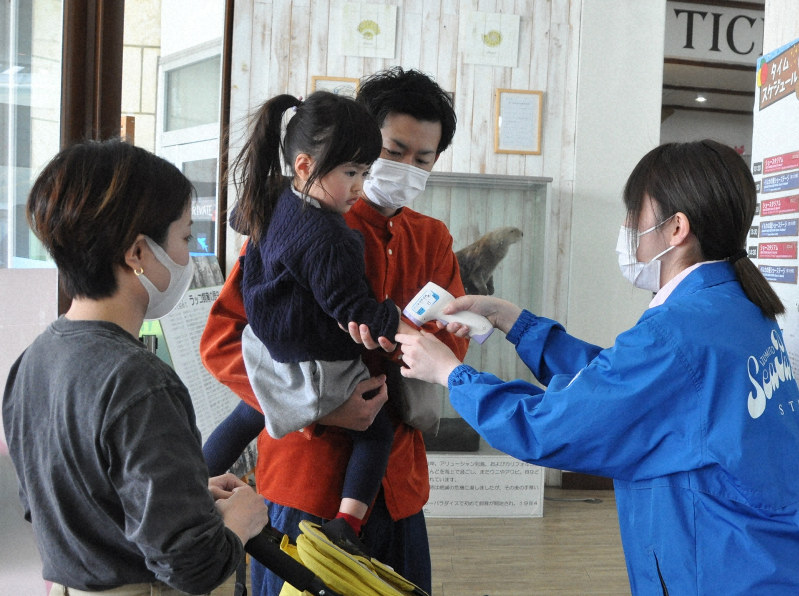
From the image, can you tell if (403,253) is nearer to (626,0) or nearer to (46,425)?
(46,425)

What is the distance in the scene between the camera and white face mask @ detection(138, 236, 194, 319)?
1.07 m

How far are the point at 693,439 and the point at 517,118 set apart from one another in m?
3.41

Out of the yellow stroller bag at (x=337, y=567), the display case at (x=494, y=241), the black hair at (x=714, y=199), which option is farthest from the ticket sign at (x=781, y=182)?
the display case at (x=494, y=241)

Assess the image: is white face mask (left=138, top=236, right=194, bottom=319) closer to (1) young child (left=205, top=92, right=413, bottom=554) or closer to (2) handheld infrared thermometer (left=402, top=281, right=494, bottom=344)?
(1) young child (left=205, top=92, right=413, bottom=554)

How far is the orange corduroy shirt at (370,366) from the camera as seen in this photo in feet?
4.66

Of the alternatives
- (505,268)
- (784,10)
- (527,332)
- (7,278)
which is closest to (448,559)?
(505,268)

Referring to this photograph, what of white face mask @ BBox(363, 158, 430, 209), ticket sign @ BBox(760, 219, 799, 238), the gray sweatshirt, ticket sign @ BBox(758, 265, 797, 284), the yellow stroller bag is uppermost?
white face mask @ BBox(363, 158, 430, 209)

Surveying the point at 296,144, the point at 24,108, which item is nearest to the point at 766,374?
the point at 296,144

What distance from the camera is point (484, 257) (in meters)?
4.05

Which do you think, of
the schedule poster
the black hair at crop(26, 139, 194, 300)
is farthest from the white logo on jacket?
the black hair at crop(26, 139, 194, 300)

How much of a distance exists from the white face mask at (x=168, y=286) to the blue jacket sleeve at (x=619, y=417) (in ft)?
1.79

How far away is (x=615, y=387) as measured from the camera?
1.19 m

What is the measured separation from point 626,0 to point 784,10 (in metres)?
2.78

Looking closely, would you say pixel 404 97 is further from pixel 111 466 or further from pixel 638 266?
pixel 111 466
